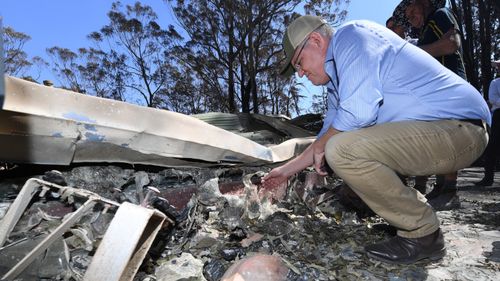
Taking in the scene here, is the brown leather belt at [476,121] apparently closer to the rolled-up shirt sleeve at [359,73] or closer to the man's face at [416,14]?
the rolled-up shirt sleeve at [359,73]

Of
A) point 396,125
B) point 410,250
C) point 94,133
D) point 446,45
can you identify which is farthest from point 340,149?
point 446,45

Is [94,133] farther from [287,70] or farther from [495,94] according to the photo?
[495,94]

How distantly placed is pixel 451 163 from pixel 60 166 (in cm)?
228

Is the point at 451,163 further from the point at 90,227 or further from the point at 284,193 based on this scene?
the point at 90,227

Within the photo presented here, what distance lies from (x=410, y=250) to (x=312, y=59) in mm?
1182

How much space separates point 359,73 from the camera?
173cm

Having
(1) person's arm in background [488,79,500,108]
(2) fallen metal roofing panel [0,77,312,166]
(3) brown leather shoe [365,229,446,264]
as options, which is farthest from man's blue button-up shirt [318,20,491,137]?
(1) person's arm in background [488,79,500,108]

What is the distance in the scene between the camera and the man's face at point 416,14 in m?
3.26

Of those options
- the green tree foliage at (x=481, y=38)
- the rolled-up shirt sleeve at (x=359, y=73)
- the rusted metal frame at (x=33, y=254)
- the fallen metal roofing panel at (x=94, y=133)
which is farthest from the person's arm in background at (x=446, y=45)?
the green tree foliage at (x=481, y=38)

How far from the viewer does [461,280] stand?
1.80 meters

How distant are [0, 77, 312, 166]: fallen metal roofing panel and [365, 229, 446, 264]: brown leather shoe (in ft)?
3.96

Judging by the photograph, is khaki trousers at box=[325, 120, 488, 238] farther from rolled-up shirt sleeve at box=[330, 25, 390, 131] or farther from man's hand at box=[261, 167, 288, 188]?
man's hand at box=[261, 167, 288, 188]

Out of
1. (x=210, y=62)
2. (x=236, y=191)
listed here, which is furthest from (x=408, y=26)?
(x=210, y=62)

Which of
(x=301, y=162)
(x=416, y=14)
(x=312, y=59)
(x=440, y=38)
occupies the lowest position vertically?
(x=301, y=162)
